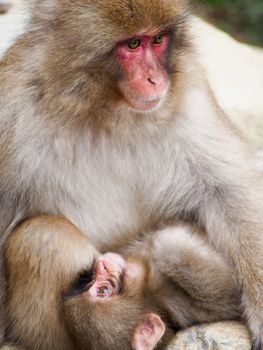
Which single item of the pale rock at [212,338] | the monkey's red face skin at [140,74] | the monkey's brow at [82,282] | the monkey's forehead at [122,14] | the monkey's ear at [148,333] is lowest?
the pale rock at [212,338]

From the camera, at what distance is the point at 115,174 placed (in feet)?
16.5

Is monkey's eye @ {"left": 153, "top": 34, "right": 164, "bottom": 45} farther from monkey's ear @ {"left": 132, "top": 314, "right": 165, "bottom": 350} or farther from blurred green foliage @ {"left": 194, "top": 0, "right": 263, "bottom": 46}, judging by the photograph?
blurred green foliage @ {"left": 194, "top": 0, "right": 263, "bottom": 46}

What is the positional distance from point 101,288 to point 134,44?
1.07 metres

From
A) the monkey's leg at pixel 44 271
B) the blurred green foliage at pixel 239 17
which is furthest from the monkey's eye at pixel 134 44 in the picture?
the blurred green foliage at pixel 239 17

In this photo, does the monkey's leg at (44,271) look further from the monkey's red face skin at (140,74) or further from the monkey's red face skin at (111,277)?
the monkey's red face skin at (140,74)

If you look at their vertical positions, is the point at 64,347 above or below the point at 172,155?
below

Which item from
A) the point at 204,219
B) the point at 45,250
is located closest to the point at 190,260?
the point at 204,219

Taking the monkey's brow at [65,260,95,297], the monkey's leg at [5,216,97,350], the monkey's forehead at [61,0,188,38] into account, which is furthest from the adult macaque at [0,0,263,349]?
the monkey's brow at [65,260,95,297]

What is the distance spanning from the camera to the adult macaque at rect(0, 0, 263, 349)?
183 inches

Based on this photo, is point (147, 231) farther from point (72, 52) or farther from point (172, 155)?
point (72, 52)

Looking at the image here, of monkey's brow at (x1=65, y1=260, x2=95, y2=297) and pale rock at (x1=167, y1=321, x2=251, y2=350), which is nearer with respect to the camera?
pale rock at (x1=167, y1=321, x2=251, y2=350)

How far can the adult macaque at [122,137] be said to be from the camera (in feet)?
15.3

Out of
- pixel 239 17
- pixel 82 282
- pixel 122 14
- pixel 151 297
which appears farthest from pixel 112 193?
pixel 239 17

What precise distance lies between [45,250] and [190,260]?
648 millimetres
